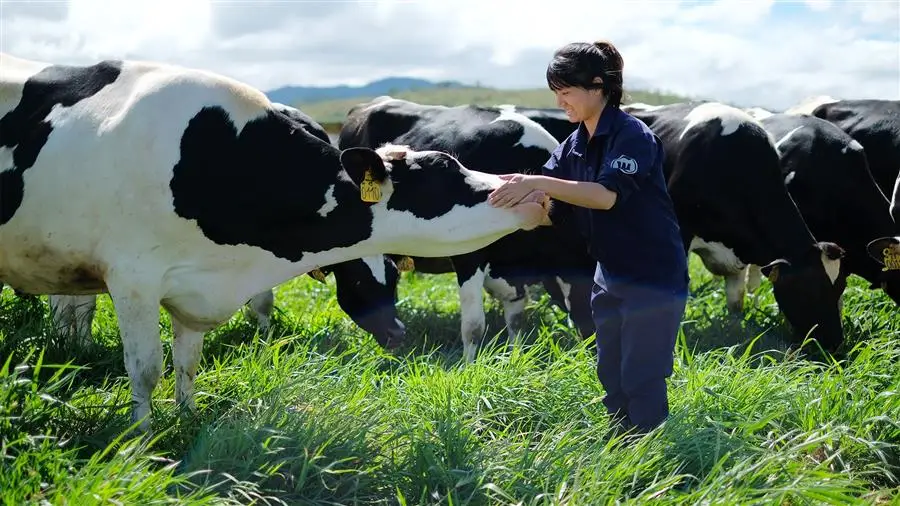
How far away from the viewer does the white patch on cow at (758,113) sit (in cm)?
1036

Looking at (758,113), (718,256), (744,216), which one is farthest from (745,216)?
(758,113)

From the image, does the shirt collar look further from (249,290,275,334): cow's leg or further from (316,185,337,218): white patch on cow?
(249,290,275,334): cow's leg

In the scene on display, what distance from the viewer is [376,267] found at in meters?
8.02

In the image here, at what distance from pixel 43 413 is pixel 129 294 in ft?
2.33

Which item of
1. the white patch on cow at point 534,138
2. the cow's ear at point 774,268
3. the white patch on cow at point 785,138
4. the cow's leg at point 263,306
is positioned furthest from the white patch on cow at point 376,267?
the white patch on cow at point 785,138

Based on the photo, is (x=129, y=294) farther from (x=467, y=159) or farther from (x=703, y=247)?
(x=703, y=247)

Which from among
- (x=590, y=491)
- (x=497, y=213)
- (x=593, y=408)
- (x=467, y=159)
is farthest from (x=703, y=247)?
(x=590, y=491)

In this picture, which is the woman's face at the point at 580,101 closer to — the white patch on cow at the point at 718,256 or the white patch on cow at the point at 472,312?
the white patch on cow at the point at 472,312

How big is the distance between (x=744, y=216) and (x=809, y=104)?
5308 mm

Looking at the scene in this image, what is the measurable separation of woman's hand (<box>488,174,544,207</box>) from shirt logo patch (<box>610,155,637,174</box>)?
40 cm

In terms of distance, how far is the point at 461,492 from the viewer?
422 centimetres

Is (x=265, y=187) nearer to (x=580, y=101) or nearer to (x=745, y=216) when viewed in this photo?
(x=580, y=101)

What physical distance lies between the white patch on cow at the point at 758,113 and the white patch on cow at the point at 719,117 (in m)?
1.40

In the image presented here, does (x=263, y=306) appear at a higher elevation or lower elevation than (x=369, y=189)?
lower
